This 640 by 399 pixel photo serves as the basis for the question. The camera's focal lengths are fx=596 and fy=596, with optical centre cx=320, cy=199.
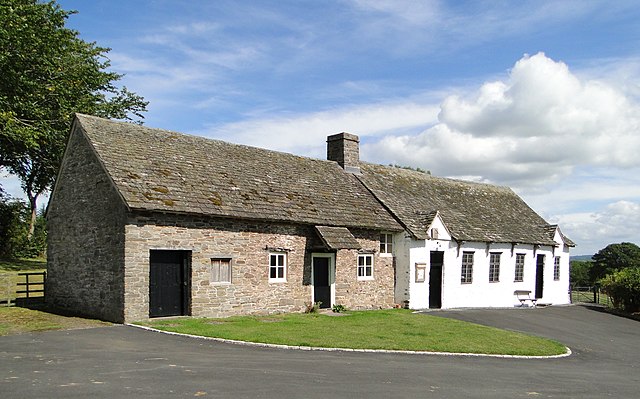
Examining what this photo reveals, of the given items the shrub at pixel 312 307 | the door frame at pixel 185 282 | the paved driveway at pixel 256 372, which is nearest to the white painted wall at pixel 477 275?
the shrub at pixel 312 307

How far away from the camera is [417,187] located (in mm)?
33344

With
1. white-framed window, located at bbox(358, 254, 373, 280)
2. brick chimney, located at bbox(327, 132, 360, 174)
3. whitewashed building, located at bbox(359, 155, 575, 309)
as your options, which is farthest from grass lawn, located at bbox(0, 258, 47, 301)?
whitewashed building, located at bbox(359, 155, 575, 309)

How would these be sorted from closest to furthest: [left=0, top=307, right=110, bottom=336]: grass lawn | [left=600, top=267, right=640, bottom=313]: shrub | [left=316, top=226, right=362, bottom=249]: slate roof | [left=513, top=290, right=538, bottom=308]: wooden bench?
[left=0, top=307, right=110, bottom=336]: grass lawn < [left=316, top=226, right=362, bottom=249]: slate roof < [left=600, top=267, right=640, bottom=313]: shrub < [left=513, top=290, right=538, bottom=308]: wooden bench

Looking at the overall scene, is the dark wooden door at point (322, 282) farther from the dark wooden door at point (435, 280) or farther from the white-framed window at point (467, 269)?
the white-framed window at point (467, 269)

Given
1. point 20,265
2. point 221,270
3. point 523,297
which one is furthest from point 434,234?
point 20,265

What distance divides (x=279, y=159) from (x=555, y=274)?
62.8 ft

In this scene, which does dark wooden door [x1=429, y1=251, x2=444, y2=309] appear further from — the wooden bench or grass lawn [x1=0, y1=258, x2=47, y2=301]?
grass lawn [x1=0, y1=258, x2=47, y2=301]

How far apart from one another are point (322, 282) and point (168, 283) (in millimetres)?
6905

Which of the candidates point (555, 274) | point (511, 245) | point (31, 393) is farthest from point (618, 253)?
point (31, 393)

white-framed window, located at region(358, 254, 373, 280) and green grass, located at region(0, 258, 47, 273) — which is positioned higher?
white-framed window, located at region(358, 254, 373, 280)

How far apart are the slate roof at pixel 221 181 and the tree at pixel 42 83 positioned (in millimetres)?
8079

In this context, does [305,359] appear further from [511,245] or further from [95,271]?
[511,245]

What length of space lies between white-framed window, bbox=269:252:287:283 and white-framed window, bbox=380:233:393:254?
584cm

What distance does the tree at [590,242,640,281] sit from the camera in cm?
7312
